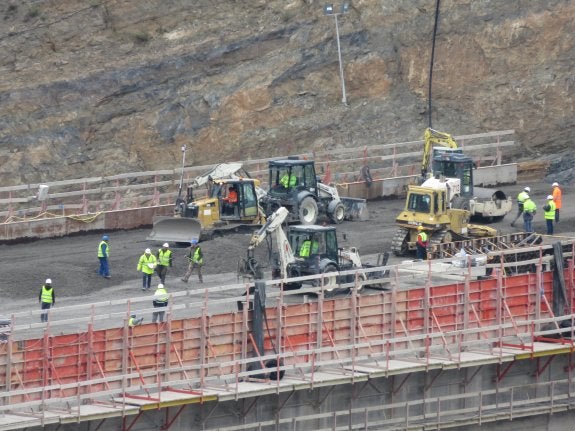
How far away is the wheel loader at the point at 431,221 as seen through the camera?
2024 inches

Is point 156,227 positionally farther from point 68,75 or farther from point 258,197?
point 68,75

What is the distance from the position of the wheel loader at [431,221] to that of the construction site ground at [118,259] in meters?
0.73

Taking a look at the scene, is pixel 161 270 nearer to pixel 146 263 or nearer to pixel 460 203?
pixel 146 263

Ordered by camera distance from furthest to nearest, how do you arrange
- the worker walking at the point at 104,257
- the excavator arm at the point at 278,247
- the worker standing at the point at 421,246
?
the worker standing at the point at 421,246 < the worker walking at the point at 104,257 < the excavator arm at the point at 278,247

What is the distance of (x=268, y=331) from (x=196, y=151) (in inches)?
983

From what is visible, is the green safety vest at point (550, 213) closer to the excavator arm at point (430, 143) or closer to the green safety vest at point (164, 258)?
the excavator arm at point (430, 143)

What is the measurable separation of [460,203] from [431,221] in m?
2.79

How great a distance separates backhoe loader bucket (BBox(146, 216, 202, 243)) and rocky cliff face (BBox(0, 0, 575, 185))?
1092 centimetres

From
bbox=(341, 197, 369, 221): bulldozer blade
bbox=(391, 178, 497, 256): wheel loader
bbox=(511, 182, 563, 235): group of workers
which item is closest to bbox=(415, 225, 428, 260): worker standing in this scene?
bbox=(391, 178, 497, 256): wheel loader

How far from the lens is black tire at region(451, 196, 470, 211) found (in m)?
53.6

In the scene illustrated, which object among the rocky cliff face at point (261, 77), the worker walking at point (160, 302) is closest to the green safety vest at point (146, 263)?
the worker walking at point (160, 302)

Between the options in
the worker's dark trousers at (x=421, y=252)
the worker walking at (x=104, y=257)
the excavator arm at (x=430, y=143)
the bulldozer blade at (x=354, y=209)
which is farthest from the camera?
the excavator arm at (x=430, y=143)

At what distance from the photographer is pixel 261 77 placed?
65.2 meters

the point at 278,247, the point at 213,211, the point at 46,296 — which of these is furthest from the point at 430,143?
the point at 46,296
